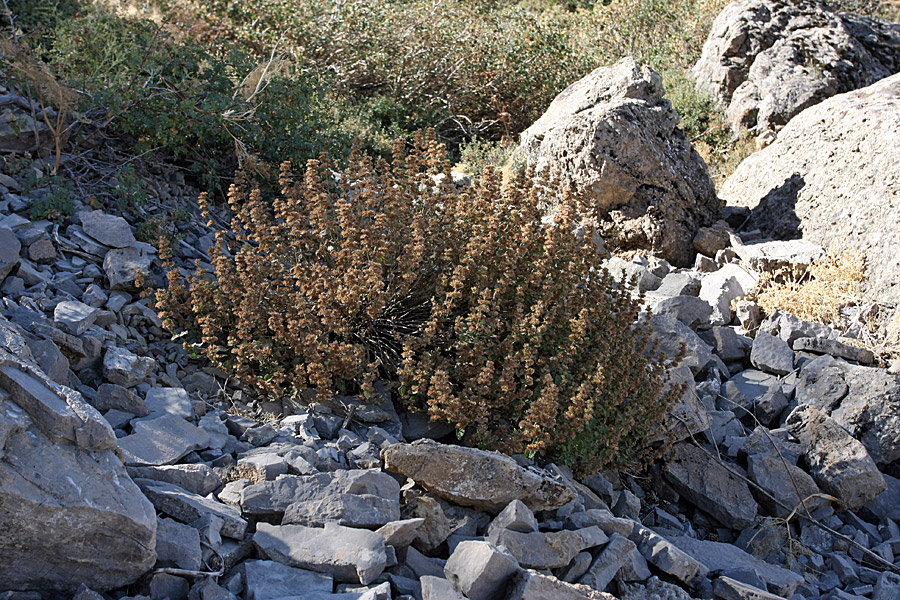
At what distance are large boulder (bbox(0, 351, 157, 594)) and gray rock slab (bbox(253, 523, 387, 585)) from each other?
0.40m

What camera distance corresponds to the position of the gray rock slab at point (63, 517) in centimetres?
235

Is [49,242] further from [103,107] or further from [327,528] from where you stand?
[327,528]

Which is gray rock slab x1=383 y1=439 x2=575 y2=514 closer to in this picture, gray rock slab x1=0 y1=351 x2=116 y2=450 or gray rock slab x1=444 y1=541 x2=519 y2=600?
gray rock slab x1=444 y1=541 x2=519 y2=600

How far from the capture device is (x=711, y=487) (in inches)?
173

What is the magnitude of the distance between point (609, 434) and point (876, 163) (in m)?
4.03

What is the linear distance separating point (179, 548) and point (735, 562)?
250cm

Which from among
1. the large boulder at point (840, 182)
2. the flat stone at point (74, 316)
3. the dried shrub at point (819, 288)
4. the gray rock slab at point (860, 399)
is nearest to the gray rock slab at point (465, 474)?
the flat stone at point (74, 316)

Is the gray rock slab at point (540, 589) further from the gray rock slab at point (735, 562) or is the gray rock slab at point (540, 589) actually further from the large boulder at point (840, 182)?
the large boulder at point (840, 182)

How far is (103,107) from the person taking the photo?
5.50 metres

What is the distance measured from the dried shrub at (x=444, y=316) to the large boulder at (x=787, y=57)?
205 inches

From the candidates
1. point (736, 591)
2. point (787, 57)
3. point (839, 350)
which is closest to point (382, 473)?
point (736, 591)

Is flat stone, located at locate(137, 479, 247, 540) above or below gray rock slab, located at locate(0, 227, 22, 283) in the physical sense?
below

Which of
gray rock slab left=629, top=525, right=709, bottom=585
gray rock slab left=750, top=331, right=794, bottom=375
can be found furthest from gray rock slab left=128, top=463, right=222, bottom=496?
gray rock slab left=750, top=331, right=794, bottom=375

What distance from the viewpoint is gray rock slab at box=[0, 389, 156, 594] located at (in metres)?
2.35
